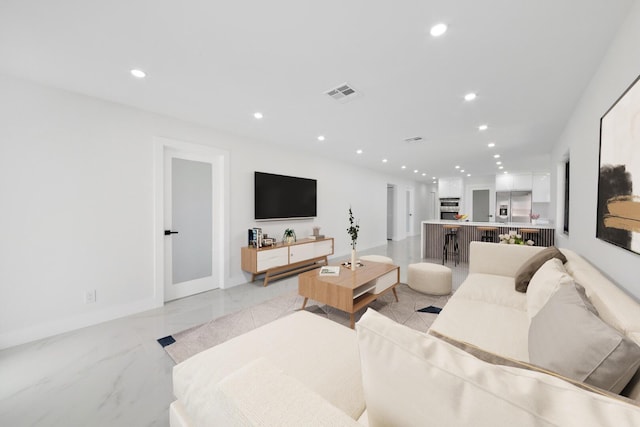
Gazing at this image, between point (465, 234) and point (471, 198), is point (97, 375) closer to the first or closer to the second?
point (465, 234)

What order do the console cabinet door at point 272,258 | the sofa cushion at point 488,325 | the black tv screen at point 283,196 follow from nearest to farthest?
the sofa cushion at point 488,325, the console cabinet door at point 272,258, the black tv screen at point 283,196

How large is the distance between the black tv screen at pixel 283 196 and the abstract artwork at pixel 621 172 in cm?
410

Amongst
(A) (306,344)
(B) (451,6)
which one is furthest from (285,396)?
(B) (451,6)

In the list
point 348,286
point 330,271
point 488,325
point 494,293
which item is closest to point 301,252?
point 330,271

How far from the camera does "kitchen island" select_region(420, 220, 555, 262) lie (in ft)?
15.8

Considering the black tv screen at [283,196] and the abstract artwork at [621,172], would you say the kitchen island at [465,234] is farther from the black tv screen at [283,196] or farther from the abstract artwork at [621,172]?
the abstract artwork at [621,172]

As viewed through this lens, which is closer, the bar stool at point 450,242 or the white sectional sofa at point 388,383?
the white sectional sofa at point 388,383

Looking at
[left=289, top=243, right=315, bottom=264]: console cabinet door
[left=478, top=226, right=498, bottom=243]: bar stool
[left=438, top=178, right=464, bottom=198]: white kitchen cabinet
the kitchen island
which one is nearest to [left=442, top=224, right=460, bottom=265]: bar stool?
the kitchen island

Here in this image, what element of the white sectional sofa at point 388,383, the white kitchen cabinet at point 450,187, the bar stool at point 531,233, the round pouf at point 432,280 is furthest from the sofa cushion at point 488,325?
the white kitchen cabinet at point 450,187

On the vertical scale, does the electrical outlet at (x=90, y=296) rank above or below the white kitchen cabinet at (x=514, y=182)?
below

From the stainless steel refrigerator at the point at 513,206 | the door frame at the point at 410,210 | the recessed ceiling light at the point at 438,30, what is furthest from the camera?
the door frame at the point at 410,210

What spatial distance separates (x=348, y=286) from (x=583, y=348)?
1.79 metres

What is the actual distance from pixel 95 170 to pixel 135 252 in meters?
1.05

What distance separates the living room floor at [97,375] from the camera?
1.55 meters
